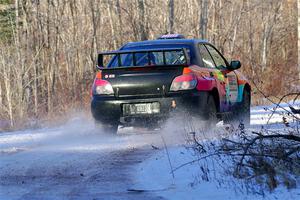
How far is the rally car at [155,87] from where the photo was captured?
35.9 feet

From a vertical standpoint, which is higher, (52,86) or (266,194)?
(266,194)

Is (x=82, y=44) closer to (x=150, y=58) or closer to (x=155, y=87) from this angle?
(x=150, y=58)

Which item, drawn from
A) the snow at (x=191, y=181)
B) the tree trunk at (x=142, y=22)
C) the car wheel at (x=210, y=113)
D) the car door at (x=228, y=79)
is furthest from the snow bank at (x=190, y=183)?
the tree trunk at (x=142, y=22)

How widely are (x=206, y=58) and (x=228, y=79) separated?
661 mm

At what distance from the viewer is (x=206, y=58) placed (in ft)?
39.9

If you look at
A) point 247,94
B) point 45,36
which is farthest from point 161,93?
point 45,36

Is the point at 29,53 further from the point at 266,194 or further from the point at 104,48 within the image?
the point at 266,194

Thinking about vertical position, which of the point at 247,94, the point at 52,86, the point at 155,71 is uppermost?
the point at 155,71

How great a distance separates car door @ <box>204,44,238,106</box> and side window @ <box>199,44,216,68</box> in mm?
168

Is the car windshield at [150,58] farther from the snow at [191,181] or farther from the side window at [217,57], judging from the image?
the snow at [191,181]

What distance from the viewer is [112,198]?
637cm

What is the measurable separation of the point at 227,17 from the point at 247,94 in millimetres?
25402

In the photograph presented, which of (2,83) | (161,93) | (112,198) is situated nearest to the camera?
(112,198)

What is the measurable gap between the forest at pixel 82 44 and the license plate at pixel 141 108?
240 inches
